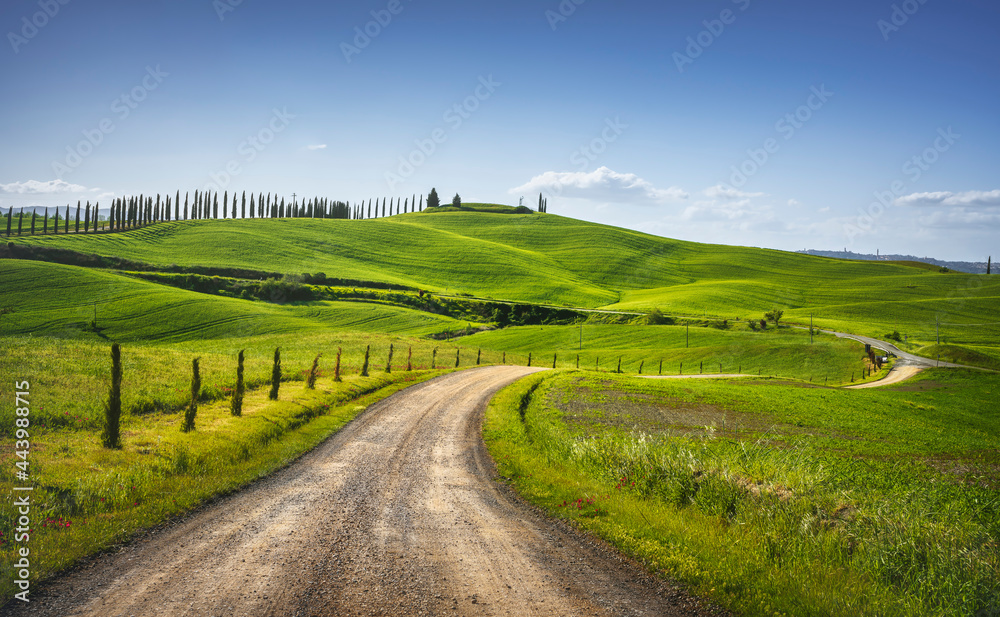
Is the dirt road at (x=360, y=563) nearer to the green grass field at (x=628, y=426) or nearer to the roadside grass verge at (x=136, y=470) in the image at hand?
the roadside grass verge at (x=136, y=470)

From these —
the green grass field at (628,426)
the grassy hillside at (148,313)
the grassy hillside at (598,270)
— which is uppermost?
the grassy hillside at (598,270)

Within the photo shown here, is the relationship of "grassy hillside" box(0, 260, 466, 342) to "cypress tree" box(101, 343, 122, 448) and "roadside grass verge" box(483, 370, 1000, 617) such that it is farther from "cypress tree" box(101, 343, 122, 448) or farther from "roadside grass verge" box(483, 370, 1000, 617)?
"roadside grass verge" box(483, 370, 1000, 617)

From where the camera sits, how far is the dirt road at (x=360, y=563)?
6.95 metres

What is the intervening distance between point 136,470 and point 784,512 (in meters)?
13.7

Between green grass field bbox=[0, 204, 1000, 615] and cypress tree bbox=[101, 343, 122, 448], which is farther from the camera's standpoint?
cypress tree bbox=[101, 343, 122, 448]

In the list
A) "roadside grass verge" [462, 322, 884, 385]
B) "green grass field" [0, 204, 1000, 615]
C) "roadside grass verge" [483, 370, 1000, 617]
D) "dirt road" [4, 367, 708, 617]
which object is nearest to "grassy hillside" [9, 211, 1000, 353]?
"green grass field" [0, 204, 1000, 615]

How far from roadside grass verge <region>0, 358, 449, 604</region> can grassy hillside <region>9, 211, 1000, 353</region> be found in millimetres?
88472

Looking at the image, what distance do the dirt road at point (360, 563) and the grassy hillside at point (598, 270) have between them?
90.4 meters

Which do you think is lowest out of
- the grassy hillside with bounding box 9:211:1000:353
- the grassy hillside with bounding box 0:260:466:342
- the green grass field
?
the grassy hillside with bounding box 0:260:466:342

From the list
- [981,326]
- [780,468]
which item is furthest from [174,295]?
[981,326]

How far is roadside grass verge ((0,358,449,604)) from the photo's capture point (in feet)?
27.8

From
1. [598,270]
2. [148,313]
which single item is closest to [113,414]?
[148,313]

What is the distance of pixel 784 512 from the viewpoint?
9.65 m

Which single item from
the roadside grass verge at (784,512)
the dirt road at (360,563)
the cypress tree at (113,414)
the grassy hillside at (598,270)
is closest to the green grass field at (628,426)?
the roadside grass verge at (784,512)
